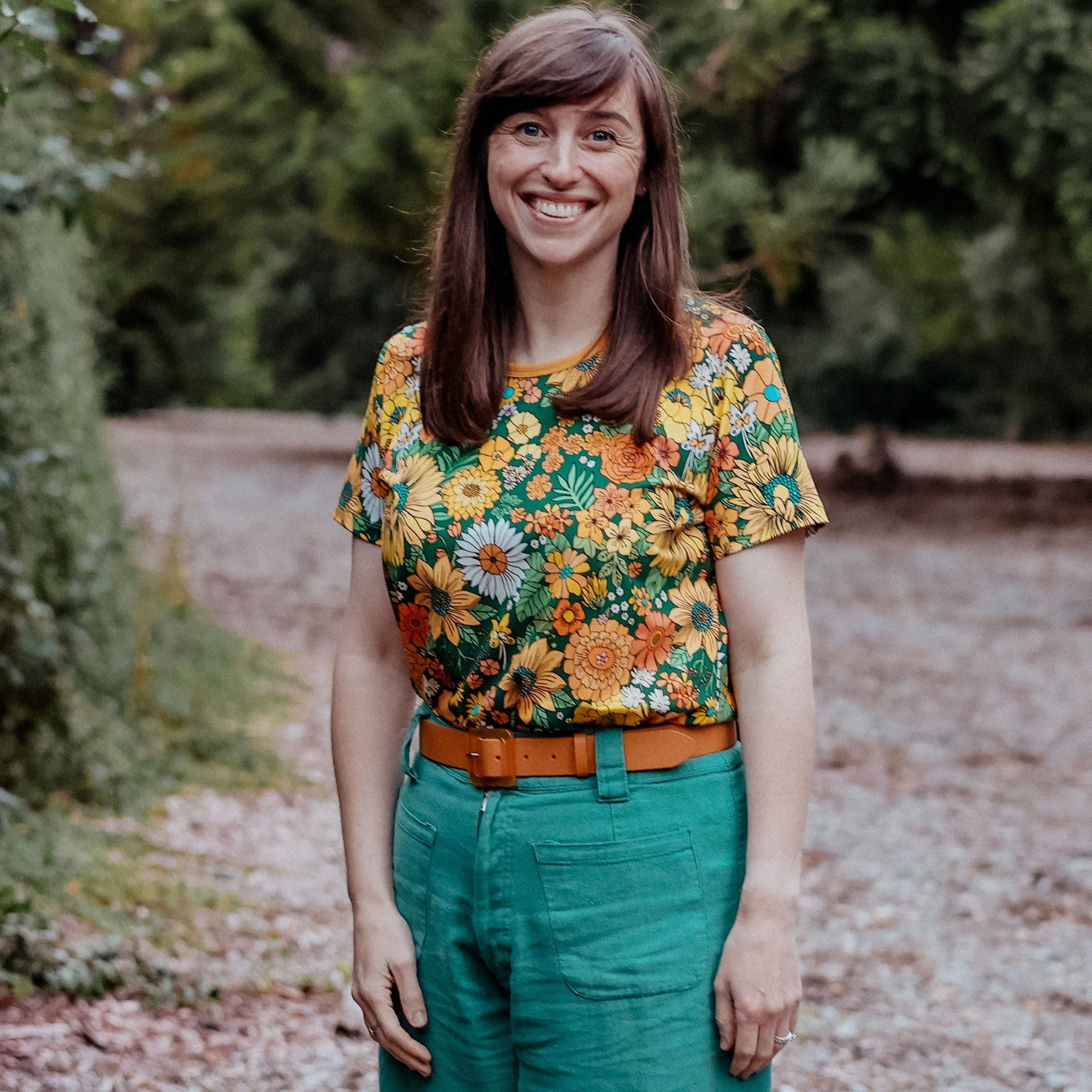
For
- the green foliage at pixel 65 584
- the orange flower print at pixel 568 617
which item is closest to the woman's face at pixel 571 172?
the orange flower print at pixel 568 617

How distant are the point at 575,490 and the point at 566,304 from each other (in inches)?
10.3

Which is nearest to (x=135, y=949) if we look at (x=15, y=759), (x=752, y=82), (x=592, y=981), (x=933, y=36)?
(x=15, y=759)

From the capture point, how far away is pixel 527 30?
181 cm

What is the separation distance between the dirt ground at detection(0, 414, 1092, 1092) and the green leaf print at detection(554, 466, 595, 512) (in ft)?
7.02

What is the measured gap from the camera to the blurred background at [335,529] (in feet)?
12.2

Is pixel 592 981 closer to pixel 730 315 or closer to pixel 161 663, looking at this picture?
pixel 730 315

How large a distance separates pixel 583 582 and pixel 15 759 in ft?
11.7

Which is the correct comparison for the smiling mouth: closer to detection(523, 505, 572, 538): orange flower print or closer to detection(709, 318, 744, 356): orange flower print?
detection(709, 318, 744, 356): orange flower print

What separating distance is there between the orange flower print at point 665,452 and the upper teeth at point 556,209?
1.00ft

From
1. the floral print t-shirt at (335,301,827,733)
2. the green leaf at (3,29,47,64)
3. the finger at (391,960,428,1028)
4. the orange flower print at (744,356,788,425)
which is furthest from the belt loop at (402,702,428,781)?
the green leaf at (3,29,47,64)

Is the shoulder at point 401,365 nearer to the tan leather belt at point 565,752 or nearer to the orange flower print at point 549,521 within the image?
Answer: the orange flower print at point 549,521

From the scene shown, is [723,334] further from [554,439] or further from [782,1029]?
[782,1029]

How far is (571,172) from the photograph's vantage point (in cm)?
179

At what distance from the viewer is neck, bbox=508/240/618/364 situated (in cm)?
186
